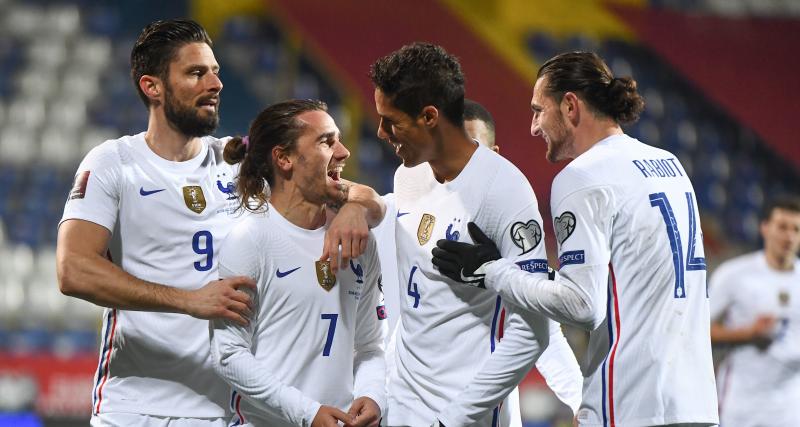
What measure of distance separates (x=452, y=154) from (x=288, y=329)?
771 mm

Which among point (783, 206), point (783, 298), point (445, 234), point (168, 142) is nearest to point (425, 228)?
point (445, 234)

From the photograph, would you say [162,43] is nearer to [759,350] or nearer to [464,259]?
[464,259]

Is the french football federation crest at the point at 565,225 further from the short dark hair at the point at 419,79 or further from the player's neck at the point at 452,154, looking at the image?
the short dark hair at the point at 419,79

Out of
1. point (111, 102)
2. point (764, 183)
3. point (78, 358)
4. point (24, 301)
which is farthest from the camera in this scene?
point (764, 183)

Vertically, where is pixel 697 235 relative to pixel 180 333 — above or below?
above

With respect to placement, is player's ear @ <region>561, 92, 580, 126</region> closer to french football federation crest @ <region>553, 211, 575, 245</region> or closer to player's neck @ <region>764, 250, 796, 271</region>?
french football federation crest @ <region>553, 211, 575, 245</region>

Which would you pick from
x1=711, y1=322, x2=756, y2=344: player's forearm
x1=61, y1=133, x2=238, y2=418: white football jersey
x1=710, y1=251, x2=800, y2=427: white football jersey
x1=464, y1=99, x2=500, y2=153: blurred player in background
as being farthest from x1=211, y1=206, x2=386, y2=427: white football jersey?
x1=710, y1=251, x2=800, y2=427: white football jersey

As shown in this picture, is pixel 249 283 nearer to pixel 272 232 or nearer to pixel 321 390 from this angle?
pixel 272 232

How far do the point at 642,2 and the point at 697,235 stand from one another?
44.6ft

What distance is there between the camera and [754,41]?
16.1 metres

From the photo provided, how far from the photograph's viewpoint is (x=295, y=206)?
3.34 metres

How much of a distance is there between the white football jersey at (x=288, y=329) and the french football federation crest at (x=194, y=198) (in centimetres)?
50

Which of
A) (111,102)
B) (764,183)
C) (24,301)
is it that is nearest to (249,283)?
(24,301)

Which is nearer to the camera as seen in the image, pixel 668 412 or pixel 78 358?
pixel 668 412
